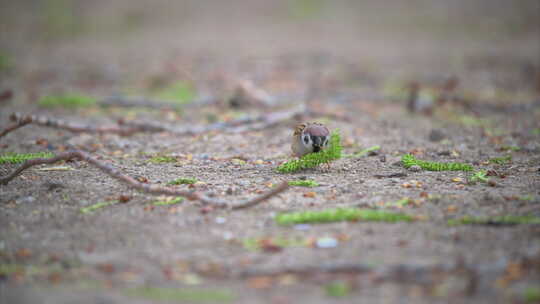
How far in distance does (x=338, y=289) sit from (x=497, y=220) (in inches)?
56.2

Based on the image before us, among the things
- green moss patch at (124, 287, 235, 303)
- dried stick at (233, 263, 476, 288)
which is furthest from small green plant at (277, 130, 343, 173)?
green moss patch at (124, 287, 235, 303)

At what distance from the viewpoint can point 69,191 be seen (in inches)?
184

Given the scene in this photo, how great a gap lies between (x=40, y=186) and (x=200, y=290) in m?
2.31

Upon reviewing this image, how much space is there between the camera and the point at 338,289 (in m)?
3.08

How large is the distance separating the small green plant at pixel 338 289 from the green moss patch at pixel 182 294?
1.71 ft

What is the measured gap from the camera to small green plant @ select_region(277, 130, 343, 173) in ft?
16.7

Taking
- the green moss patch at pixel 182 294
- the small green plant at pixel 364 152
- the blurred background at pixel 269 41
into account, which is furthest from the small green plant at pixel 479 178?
the blurred background at pixel 269 41

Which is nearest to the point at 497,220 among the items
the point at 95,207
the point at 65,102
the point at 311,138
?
the point at 311,138

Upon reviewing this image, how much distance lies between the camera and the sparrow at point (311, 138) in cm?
496

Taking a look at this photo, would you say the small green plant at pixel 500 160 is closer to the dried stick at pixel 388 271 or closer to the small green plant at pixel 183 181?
the dried stick at pixel 388 271

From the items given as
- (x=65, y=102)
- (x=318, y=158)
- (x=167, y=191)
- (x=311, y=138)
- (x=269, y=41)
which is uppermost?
(x=269, y=41)

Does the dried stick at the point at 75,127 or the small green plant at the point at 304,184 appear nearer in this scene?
the small green plant at the point at 304,184

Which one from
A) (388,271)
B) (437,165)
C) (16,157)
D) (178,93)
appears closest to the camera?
(388,271)

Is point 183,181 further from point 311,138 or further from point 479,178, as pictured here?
point 479,178
